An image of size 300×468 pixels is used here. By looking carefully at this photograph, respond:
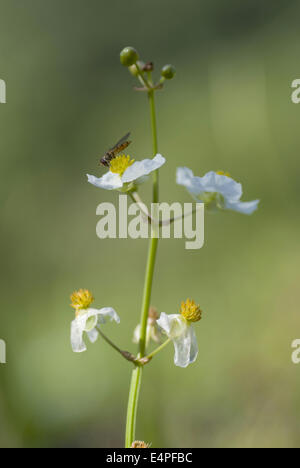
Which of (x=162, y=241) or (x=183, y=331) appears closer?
(x=183, y=331)

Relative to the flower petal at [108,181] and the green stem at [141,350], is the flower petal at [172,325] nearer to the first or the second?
the green stem at [141,350]

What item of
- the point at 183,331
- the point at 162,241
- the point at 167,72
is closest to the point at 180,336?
the point at 183,331

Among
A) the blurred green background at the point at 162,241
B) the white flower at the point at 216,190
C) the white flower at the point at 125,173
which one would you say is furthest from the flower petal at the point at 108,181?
the blurred green background at the point at 162,241

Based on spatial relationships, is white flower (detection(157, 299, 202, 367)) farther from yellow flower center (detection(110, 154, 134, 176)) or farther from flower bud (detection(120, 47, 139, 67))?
flower bud (detection(120, 47, 139, 67))

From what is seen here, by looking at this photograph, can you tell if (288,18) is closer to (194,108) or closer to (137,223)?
(194,108)

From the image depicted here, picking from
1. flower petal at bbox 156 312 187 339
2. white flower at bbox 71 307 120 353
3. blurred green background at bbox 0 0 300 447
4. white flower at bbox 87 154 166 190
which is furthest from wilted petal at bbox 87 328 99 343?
blurred green background at bbox 0 0 300 447

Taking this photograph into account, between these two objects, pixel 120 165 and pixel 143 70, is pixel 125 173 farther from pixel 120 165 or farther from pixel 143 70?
pixel 143 70
